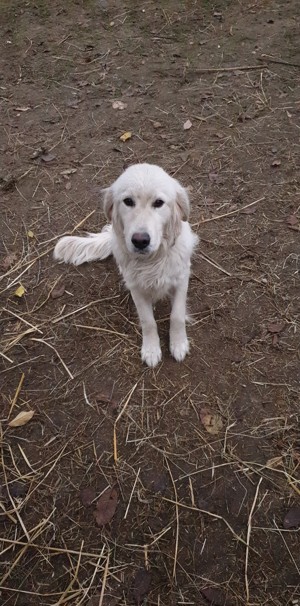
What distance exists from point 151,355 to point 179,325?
9.9 inches

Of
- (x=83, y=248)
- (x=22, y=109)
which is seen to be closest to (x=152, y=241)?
(x=83, y=248)

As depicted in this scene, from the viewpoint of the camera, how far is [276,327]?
2.71 meters

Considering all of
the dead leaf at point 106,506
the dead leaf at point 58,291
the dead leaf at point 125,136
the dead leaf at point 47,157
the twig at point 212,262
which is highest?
the dead leaf at point 125,136

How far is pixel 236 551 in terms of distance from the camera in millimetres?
1935

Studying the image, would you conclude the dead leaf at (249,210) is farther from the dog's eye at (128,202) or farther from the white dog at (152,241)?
the dog's eye at (128,202)

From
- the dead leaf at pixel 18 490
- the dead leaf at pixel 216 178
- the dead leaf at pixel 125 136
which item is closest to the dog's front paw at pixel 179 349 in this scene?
the dead leaf at pixel 18 490

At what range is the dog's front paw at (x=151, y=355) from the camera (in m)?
2.63

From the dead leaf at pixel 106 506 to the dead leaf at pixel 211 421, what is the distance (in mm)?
592

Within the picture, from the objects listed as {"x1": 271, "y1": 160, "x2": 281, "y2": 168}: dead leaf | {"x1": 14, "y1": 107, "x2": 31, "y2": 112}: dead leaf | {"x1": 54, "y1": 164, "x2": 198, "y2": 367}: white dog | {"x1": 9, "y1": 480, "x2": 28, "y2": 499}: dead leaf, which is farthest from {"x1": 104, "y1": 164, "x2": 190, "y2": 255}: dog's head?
{"x1": 14, "y1": 107, "x2": 31, "y2": 112}: dead leaf

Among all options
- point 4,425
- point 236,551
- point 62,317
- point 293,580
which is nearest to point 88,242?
point 62,317

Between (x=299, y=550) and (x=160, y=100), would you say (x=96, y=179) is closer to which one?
(x=160, y=100)

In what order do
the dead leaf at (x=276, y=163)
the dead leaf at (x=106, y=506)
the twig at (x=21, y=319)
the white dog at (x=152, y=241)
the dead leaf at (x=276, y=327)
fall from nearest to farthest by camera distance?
the dead leaf at (x=106, y=506), the white dog at (x=152, y=241), the dead leaf at (x=276, y=327), the twig at (x=21, y=319), the dead leaf at (x=276, y=163)

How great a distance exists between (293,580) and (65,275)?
91.5 inches

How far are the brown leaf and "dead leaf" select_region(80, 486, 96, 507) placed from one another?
2.15 feet
